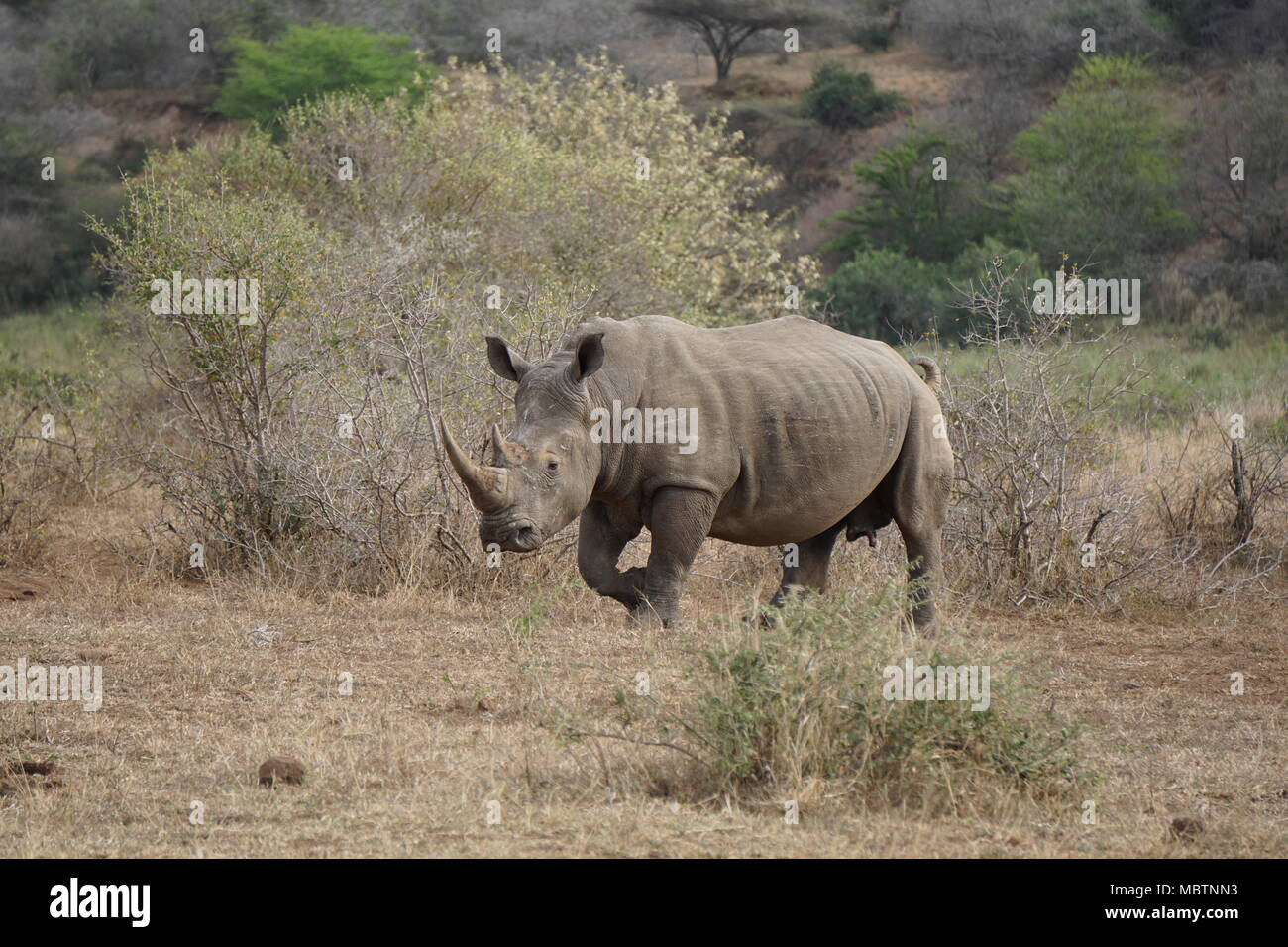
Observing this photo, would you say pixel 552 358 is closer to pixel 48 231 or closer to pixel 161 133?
pixel 48 231

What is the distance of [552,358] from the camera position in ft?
25.4

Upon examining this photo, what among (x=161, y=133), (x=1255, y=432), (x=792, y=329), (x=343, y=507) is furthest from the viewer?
(x=161, y=133)

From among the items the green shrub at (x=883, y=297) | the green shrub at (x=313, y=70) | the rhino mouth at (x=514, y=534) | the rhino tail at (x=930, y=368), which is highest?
Result: the green shrub at (x=313, y=70)

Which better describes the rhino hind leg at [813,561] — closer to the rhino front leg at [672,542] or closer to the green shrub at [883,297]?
the rhino front leg at [672,542]

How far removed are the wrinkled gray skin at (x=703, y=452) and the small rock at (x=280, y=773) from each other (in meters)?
1.64

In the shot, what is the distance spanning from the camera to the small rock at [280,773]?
5.89 metres

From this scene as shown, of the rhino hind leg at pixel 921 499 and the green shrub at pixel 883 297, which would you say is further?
the green shrub at pixel 883 297

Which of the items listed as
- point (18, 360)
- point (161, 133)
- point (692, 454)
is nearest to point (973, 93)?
point (161, 133)

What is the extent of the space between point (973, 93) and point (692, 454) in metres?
35.6

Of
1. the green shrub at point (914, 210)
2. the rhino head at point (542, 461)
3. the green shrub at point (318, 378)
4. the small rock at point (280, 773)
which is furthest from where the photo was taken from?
the green shrub at point (914, 210)

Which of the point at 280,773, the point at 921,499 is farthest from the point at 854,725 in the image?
the point at 921,499

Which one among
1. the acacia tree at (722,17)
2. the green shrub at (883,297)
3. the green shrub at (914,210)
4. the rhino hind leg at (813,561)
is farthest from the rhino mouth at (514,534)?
the acacia tree at (722,17)

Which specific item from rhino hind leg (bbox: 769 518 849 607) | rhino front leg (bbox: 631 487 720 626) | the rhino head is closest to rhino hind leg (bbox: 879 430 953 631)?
rhino hind leg (bbox: 769 518 849 607)

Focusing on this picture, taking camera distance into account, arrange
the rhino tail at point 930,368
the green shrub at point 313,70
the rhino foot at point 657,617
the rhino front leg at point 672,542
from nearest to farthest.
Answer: the rhino front leg at point 672,542, the rhino foot at point 657,617, the rhino tail at point 930,368, the green shrub at point 313,70
